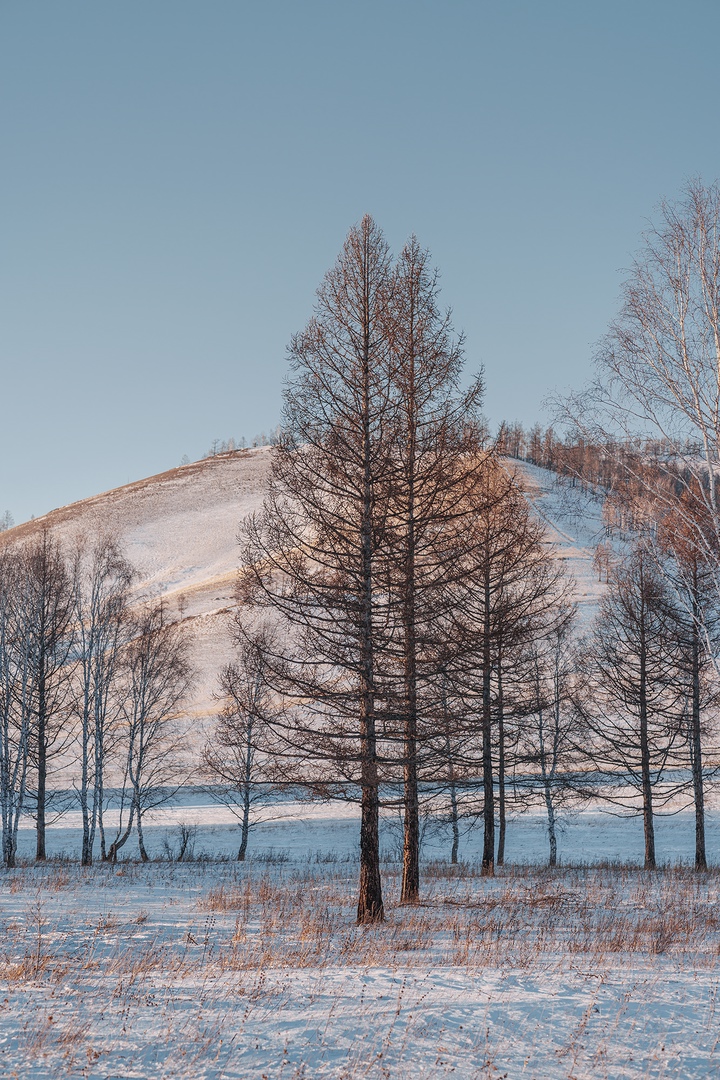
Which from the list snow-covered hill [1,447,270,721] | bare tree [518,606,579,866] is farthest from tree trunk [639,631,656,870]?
snow-covered hill [1,447,270,721]

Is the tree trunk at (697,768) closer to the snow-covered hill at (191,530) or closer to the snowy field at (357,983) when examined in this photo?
the snowy field at (357,983)

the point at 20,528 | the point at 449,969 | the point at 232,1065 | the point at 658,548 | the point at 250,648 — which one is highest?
the point at 20,528

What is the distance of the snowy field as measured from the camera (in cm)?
533

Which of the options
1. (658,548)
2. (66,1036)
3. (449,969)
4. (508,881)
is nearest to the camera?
(66,1036)

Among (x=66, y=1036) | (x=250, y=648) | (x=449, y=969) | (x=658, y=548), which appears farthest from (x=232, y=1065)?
(x=658, y=548)

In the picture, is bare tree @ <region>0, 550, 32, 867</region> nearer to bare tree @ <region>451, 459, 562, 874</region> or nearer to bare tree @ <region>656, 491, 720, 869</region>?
bare tree @ <region>451, 459, 562, 874</region>

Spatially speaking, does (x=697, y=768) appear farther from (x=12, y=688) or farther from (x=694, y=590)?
(x=12, y=688)

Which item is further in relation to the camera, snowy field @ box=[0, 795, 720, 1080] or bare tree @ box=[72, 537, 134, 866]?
bare tree @ box=[72, 537, 134, 866]

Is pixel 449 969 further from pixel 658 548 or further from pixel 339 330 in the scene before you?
pixel 339 330

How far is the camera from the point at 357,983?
23.2ft

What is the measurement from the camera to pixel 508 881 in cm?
1694

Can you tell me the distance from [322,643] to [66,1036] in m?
7.00

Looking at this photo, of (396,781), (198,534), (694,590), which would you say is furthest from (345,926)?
(198,534)

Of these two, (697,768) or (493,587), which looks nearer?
(493,587)
